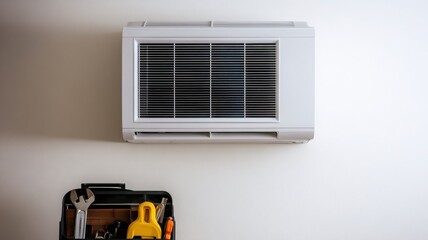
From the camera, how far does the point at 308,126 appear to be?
1.72m

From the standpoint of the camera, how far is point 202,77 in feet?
5.66

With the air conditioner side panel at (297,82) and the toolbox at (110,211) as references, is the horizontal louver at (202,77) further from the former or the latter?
the toolbox at (110,211)

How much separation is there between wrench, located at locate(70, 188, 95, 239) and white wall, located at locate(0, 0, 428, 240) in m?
0.14

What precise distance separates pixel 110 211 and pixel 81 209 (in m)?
0.11

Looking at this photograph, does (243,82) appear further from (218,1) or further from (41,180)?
(41,180)

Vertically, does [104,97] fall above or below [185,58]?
below

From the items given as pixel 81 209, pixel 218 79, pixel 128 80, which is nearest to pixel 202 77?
pixel 218 79

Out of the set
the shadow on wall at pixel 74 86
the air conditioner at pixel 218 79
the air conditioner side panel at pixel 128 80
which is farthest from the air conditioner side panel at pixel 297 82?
the shadow on wall at pixel 74 86

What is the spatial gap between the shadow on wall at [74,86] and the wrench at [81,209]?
0.25 meters

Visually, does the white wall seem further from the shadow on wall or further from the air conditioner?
the air conditioner

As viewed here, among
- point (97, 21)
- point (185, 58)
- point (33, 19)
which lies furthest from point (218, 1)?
point (33, 19)

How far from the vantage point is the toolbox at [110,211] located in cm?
174

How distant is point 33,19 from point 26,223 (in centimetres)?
84

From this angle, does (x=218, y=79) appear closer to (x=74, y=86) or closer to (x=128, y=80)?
(x=128, y=80)
